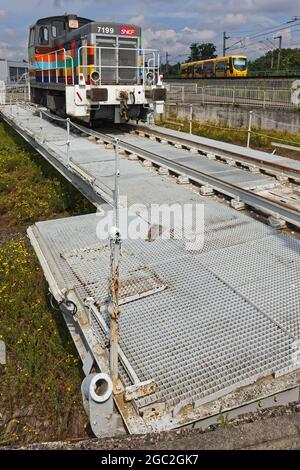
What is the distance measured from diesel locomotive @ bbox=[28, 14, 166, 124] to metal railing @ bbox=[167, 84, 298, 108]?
6722 millimetres

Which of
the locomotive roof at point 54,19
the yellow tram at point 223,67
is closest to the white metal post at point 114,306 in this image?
the locomotive roof at point 54,19

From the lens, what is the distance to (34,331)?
4.14m

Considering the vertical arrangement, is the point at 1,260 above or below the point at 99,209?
below

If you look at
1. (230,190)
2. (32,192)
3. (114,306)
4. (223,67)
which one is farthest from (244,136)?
(223,67)

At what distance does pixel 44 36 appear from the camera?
13828 millimetres

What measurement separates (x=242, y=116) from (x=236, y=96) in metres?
3.44

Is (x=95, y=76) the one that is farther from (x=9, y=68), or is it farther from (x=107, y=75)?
(x=9, y=68)

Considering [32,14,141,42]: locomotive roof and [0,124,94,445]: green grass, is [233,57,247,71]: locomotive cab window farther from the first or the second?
[0,124,94,445]: green grass

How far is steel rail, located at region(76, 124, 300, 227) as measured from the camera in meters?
5.10

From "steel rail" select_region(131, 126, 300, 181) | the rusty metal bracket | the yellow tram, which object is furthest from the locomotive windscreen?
the yellow tram

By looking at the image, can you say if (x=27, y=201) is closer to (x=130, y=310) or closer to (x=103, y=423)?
(x=130, y=310)

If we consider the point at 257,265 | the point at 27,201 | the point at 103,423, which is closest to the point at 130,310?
the point at 103,423
